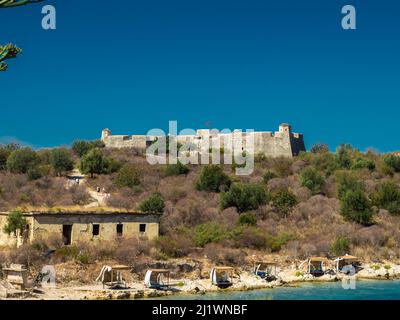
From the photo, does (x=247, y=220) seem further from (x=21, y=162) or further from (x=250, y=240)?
(x=21, y=162)

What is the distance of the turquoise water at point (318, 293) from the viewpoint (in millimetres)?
21234

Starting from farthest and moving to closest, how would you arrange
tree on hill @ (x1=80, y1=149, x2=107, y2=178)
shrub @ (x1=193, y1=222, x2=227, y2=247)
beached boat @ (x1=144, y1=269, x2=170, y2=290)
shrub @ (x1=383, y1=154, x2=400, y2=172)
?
shrub @ (x1=383, y1=154, x2=400, y2=172)
tree on hill @ (x1=80, y1=149, x2=107, y2=178)
shrub @ (x1=193, y1=222, x2=227, y2=247)
beached boat @ (x1=144, y1=269, x2=170, y2=290)

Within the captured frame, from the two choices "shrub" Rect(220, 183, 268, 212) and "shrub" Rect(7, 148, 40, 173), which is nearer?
"shrub" Rect(220, 183, 268, 212)

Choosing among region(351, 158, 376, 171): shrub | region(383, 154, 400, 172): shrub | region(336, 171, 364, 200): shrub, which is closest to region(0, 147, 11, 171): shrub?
region(336, 171, 364, 200): shrub

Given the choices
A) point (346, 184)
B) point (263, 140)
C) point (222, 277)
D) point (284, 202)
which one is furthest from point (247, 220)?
point (263, 140)

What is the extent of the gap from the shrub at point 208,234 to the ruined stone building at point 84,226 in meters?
2.44

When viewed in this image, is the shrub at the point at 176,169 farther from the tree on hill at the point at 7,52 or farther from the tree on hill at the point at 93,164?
the tree on hill at the point at 7,52

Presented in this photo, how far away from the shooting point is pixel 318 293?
22.6 m

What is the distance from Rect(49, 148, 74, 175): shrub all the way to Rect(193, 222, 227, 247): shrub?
21.2 metres

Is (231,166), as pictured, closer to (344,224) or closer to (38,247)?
(344,224)

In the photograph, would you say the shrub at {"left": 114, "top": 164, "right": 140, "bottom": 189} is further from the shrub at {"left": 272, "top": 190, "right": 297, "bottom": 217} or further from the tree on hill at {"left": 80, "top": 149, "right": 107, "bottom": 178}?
the shrub at {"left": 272, "top": 190, "right": 297, "bottom": 217}

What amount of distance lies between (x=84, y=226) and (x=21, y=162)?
72.1 feet

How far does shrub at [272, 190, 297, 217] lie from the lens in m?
35.7

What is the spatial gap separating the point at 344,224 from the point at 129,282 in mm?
16063
